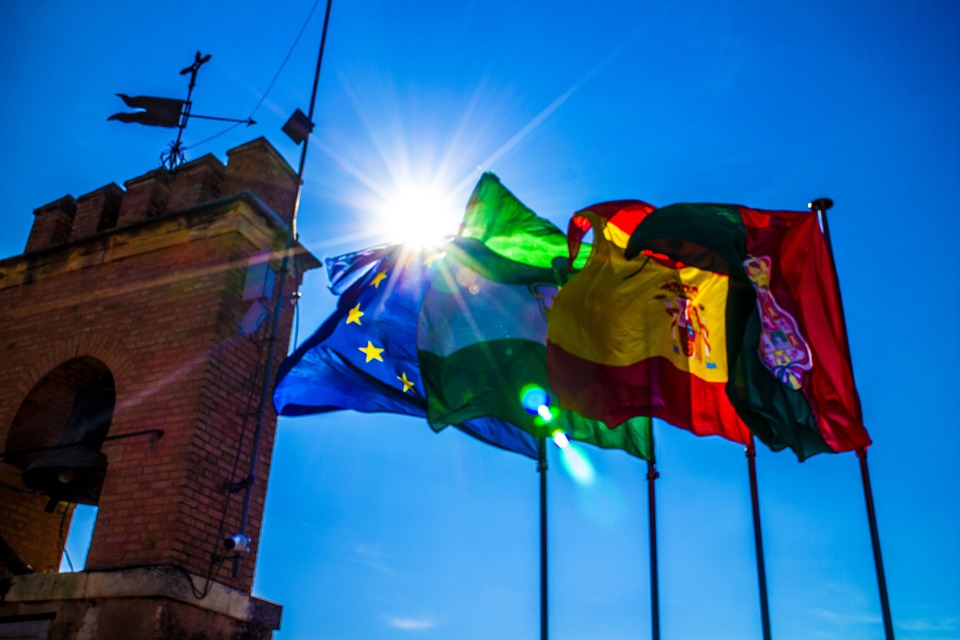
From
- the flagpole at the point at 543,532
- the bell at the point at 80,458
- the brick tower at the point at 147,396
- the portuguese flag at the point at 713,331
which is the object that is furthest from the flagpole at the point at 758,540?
the bell at the point at 80,458

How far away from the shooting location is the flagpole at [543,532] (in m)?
6.42

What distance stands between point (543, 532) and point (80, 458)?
406cm

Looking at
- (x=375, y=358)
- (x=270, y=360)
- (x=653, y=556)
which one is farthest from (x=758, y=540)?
(x=270, y=360)

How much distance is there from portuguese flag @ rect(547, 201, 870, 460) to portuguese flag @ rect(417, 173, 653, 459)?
61 cm

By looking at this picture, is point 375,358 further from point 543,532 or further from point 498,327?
point 543,532

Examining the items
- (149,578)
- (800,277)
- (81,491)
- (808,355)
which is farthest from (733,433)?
(81,491)

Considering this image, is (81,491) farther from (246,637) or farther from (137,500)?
(246,637)

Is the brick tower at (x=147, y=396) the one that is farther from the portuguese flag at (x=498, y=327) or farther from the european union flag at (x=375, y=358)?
the portuguese flag at (x=498, y=327)

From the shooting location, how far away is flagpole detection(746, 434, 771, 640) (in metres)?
6.20

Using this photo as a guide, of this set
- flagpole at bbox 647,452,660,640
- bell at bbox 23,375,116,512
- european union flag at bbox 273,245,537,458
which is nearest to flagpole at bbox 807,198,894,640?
flagpole at bbox 647,452,660,640

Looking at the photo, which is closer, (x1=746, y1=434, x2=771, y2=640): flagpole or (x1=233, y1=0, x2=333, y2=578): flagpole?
(x1=746, y1=434, x2=771, y2=640): flagpole

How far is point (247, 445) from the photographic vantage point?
7480 millimetres

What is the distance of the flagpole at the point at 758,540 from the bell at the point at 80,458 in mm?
5519

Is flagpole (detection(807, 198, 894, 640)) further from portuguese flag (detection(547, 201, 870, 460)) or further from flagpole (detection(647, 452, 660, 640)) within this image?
flagpole (detection(647, 452, 660, 640))
